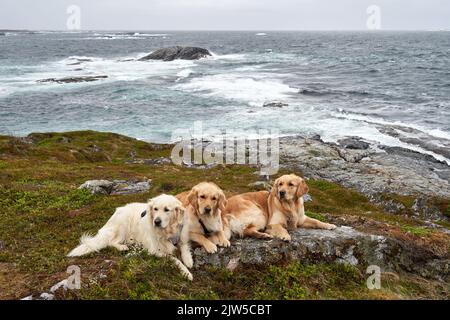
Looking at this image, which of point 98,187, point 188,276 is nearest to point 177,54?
point 98,187

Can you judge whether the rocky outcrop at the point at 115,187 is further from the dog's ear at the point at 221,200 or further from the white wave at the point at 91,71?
the white wave at the point at 91,71

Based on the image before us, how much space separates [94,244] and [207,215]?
3.02 m

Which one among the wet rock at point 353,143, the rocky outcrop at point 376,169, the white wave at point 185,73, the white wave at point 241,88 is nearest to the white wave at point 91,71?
the white wave at point 185,73

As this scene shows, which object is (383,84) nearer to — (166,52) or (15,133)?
(15,133)

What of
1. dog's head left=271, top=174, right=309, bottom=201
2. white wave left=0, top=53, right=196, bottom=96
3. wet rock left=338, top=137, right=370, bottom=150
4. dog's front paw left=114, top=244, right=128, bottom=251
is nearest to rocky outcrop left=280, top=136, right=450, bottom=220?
wet rock left=338, top=137, right=370, bottom=150

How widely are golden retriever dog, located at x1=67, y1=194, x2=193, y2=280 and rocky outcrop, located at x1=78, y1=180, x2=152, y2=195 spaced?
7776 mm

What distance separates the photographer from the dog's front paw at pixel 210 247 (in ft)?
32.2

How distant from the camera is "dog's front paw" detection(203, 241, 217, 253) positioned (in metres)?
9.81

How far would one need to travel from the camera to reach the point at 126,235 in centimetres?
1080

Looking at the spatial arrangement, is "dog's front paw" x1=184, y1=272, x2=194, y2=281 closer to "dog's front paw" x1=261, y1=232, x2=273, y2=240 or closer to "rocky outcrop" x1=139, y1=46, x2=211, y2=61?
"dog's front paw" x1=261, y1=232, x2=273, y2=240

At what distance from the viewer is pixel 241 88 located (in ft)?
273

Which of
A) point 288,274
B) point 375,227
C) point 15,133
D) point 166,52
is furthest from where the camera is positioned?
point 166,52

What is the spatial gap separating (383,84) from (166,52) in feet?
273
